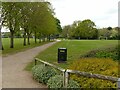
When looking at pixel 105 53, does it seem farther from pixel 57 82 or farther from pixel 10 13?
pixel 10 13

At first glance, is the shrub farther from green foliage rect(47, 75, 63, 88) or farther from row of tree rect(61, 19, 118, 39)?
row of tree rect(61, 19, 118, 39)

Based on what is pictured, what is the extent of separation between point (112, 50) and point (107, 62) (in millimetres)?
8231

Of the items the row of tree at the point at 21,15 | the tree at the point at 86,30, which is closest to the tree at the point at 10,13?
the row of tree at the point at 21,15

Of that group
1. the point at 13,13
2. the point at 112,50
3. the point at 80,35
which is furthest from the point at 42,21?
the point at 80,35

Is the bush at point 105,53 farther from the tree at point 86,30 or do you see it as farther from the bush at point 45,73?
the tree at point 86,30

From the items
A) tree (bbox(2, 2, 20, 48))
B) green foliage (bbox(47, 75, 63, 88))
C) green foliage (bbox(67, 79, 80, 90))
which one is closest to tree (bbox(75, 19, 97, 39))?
tree (bbox(2, 2, 20, 48))

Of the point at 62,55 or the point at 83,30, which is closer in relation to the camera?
the point at 62,55

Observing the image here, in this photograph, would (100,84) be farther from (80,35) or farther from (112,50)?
(80,35)

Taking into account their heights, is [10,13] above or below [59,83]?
above

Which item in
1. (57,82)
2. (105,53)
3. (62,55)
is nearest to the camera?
(57,82)

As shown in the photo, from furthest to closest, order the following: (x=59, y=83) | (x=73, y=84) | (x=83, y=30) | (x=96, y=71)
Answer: (x=83, y=30)
(x=96, y=71)
(x=59, y=83)
(x=73, y=84)

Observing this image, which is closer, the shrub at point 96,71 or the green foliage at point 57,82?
the shrub at point 96,71

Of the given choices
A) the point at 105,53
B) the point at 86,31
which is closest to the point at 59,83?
the point at 105,53

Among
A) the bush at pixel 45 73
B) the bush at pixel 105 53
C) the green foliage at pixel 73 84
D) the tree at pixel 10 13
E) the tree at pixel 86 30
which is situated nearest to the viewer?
the green foliage at pixel 73 84
